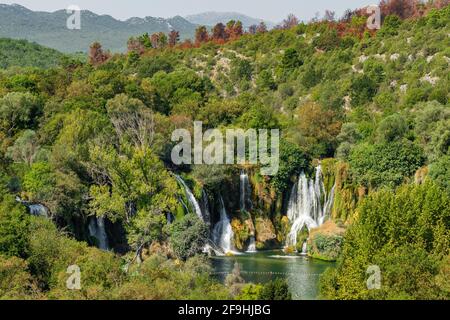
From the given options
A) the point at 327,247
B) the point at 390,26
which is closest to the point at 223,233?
the point at 327,247

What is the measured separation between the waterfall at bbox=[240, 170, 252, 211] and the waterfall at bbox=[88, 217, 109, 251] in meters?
14.1

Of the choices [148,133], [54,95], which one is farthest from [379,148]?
[54,95]

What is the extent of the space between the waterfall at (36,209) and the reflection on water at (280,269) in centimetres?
1123

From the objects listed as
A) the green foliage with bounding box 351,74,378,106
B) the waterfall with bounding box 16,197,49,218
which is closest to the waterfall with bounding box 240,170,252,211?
the waterfall with bounding box 16,197,49,218

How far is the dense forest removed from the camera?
3722 cm

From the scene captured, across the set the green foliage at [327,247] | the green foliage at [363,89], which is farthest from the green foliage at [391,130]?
the green foliage at [363,89]

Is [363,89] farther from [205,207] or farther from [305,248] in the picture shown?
[205,207]

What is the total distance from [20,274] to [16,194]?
16924mm

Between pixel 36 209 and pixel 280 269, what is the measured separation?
1609 centimetres

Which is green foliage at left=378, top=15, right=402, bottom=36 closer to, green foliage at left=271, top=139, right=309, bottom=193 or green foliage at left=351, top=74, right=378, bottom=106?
green foliage at left=351, top=74, right=378, bottom=106

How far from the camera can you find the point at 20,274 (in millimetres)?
34531

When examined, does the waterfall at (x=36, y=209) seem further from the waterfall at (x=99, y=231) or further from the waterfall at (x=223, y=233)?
the waterfall at (x=223, y=233)

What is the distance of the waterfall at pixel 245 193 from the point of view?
66.1 m

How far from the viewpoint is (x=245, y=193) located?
66.6 m
